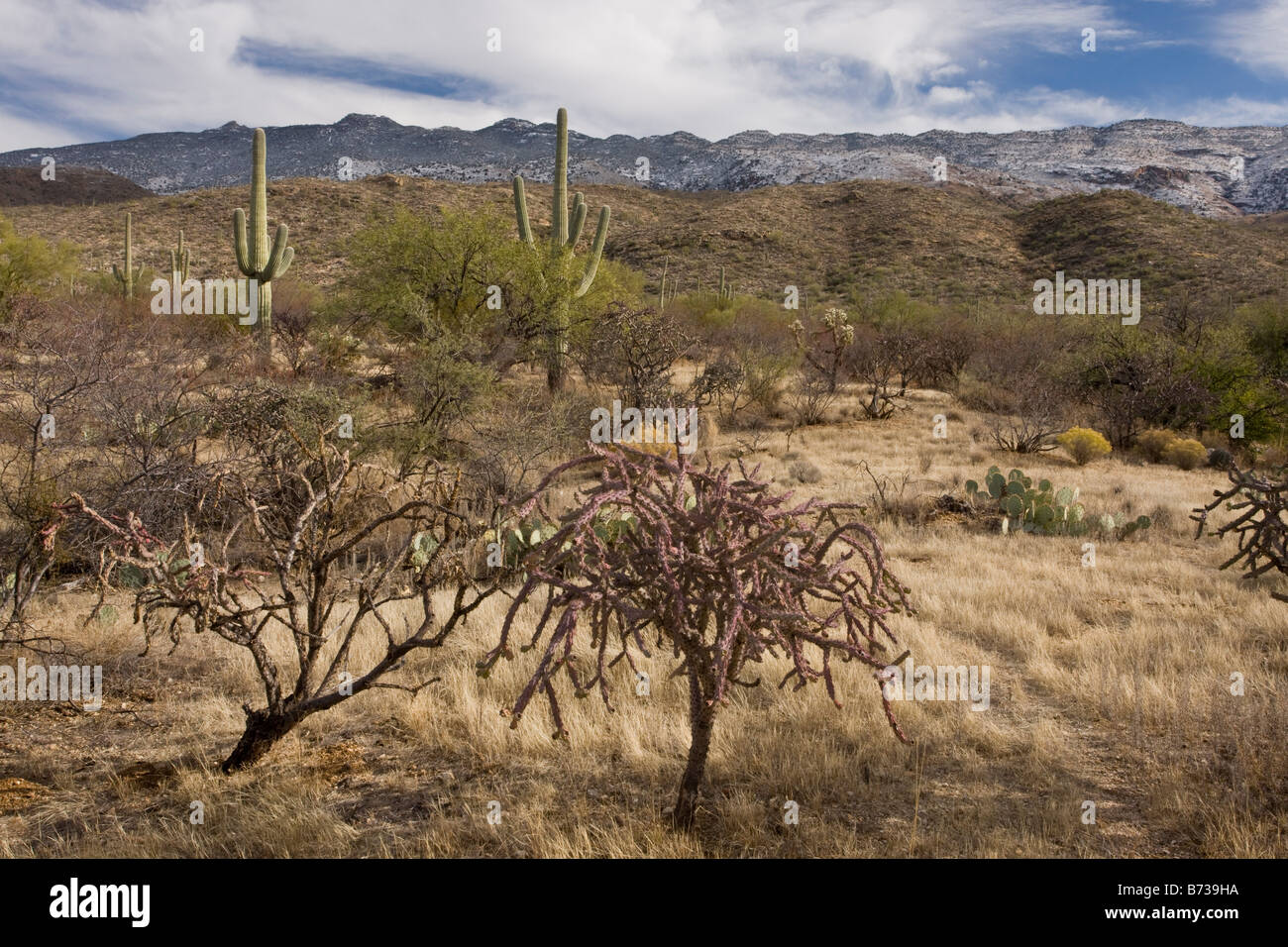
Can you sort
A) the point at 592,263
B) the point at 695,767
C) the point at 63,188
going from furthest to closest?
the point at 63,188 → the point at 592,263 → the point at 695,767

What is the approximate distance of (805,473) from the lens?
12.2m

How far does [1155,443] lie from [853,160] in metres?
78.9

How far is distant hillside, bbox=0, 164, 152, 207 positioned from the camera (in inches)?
2665

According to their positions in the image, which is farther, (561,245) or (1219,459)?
(561,245)

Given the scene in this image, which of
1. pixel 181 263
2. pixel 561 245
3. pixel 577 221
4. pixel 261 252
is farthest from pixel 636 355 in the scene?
pixel 181 263

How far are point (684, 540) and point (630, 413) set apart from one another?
11.3m

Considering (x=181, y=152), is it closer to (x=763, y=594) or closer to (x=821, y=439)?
(x=821, y=439)

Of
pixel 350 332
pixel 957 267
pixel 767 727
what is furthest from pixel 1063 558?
pixel 957 267

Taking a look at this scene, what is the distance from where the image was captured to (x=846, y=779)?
388cm

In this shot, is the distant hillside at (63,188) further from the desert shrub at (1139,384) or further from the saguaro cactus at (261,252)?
the desert shrub at (1139,384)

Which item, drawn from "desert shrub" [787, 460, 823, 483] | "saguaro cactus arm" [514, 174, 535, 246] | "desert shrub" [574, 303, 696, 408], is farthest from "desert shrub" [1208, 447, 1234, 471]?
"saguaro cactus arm" [514, 174, 535, 246]

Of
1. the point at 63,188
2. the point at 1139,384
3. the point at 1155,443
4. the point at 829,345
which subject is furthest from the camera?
the point at 63,188

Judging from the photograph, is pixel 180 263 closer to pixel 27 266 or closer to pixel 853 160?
pixel 27 266

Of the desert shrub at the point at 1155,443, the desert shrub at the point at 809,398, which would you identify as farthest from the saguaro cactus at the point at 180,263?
the desert shrub at the point at 1155,443
